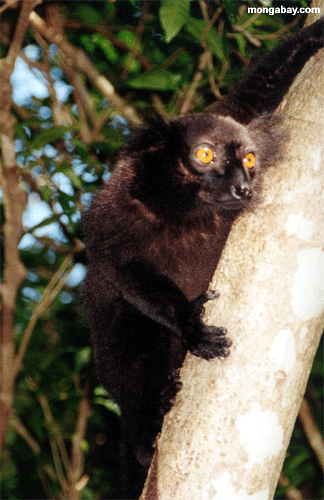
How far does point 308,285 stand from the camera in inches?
60.5

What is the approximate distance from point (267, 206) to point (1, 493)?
4407 mm

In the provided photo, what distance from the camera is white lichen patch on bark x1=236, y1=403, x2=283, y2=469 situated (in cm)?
143

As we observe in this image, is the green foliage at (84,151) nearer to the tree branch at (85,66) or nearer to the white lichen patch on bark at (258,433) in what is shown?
the tree branch at (85,66)

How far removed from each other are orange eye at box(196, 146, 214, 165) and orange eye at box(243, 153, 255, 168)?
178 millimetres

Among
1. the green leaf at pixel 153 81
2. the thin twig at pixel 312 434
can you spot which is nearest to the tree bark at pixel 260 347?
the green leaf at pixel 153 81

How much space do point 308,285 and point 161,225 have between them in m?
1.10

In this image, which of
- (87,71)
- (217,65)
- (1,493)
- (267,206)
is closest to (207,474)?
(267,206)

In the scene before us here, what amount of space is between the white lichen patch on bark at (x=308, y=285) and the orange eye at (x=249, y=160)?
95cm

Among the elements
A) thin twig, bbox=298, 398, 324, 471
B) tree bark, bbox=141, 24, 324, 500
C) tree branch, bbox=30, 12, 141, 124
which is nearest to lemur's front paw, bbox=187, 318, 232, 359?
tree bark, bbox=141, 24, 324, 500

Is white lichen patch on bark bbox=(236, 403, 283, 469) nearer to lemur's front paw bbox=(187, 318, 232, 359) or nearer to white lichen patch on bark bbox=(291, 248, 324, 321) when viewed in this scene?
lemur's front paw bbox=(187, 318, 232, 359)

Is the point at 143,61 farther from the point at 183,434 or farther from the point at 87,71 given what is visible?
the point at 183,434

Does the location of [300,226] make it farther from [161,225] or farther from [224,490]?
[161,225]

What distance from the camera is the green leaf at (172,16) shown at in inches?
85.7

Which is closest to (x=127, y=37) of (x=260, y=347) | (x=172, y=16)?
(x=172, y=16)
